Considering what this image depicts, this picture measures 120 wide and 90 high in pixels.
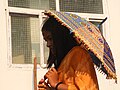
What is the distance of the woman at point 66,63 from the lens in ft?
6.39

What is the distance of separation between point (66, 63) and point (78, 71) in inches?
4.6

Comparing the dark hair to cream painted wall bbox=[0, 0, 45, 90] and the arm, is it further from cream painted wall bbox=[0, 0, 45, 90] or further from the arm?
cream painted wall bbox=[0, 0, 45, 90]

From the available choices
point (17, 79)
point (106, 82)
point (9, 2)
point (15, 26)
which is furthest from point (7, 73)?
point (106, 82)

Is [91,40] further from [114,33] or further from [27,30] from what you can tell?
[114,33]

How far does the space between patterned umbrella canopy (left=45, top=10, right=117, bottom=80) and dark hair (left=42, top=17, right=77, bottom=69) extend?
6 cm

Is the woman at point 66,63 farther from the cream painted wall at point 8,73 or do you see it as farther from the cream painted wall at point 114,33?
the cream painted wall at point 114,33

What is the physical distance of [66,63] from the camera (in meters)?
2.04

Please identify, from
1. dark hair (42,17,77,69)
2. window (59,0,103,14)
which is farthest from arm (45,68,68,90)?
window (59,0,103,14)

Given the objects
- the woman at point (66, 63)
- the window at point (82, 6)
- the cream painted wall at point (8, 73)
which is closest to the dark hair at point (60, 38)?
the woman at point (66, 63)

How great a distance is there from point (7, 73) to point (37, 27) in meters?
0.72

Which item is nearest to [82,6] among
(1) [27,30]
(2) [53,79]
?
(1) [27,30]

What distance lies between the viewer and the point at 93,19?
14.6 ft

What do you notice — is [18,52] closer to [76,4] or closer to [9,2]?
[9,2]

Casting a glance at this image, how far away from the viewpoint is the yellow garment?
1.94 m
